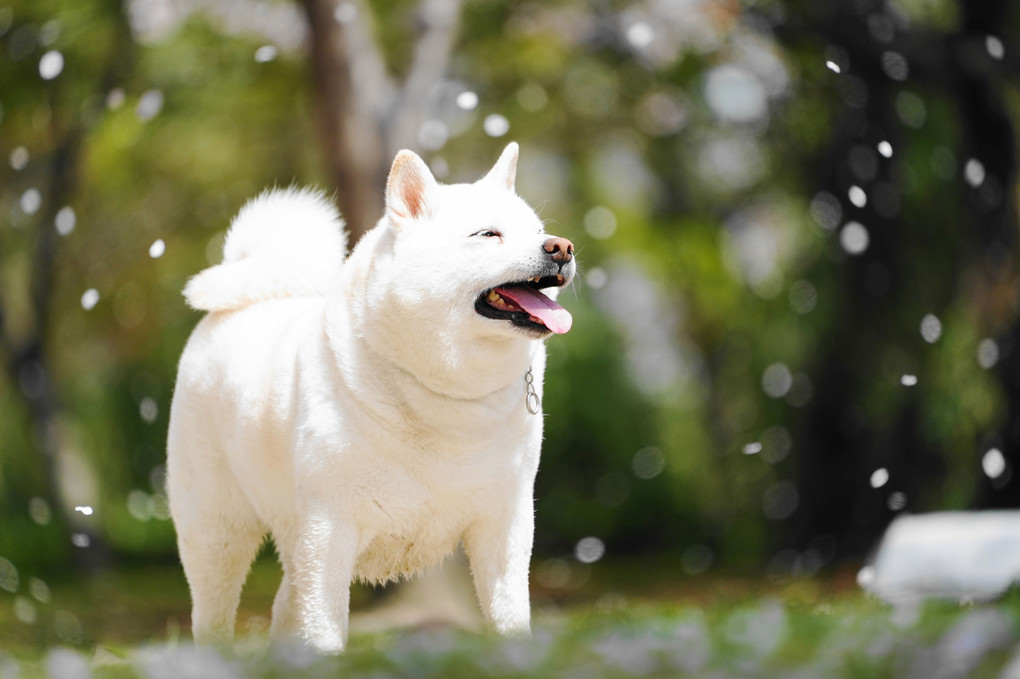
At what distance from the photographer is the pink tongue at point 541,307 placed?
4.84 ft

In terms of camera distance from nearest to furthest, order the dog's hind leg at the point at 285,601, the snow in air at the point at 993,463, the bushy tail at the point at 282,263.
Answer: the dog's hind leg at the point at 285,601 < the bushy tail at the point at 282,263 < the snow in air at the point at 993,463

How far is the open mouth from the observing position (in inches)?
58.2

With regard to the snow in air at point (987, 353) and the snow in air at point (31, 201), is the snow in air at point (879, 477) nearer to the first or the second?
the snow in air at point (987, 353)

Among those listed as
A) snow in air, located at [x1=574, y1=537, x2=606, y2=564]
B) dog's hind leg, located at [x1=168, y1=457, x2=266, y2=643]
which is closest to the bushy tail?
dog's hind leg, located at [x1=168, y1=457, x2=266, y2=643]

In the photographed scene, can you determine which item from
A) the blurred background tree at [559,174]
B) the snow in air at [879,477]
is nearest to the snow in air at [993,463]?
the blurred background tree at [559,174]

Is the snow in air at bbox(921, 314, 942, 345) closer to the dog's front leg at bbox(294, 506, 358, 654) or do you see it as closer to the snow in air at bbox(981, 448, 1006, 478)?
the snow in air at bbox(981, 448, 1006, 478)

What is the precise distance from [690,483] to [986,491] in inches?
32.4

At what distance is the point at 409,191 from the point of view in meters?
1.57

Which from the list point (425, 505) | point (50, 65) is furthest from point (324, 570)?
point (50, 65)

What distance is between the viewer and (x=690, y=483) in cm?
329

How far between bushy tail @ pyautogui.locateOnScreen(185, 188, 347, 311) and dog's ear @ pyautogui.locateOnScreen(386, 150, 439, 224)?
35 cm

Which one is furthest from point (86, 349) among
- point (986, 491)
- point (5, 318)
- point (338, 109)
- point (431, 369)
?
point (986, 491)

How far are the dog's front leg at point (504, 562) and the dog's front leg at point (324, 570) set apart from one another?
0.63 ft

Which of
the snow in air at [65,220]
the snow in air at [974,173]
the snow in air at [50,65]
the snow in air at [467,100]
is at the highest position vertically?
the snow in air at [50,65]
